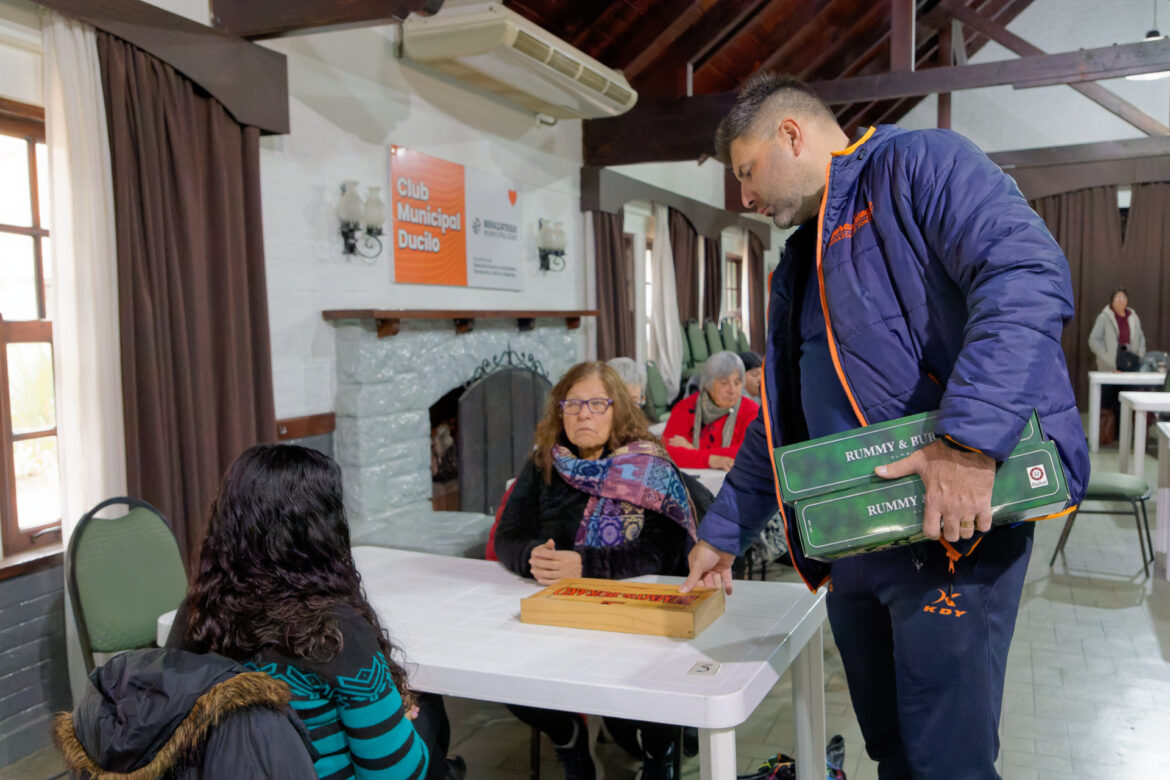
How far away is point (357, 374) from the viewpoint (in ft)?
13.7

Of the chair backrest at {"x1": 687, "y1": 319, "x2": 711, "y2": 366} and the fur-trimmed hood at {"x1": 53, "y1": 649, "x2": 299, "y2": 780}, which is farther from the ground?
the chair backrest at {"x1": 687, "y1": 319, "x2": 711, "y2": 366}

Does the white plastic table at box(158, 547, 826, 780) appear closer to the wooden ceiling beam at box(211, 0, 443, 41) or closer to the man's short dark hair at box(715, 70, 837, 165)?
the man's short dark hair at box(715, 70, 837, 165)

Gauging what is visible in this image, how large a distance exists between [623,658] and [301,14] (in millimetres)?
2762

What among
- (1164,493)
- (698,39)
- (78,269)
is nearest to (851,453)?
(78,269)

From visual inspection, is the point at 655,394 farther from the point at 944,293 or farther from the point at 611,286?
the point at 944,293

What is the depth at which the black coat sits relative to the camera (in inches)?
82.8

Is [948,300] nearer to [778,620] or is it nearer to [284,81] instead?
[778,620]

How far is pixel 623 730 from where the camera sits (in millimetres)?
2436

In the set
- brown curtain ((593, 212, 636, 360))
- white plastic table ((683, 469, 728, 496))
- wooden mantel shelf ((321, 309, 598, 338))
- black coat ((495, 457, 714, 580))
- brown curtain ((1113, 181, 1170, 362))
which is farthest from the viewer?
brown curtain ((1113, 181, 1170, 362))

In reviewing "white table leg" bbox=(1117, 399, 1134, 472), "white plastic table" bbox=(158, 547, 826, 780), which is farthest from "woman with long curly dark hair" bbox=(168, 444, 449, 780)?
"white table leg" bbox=(1117, 399, 1134, 472)

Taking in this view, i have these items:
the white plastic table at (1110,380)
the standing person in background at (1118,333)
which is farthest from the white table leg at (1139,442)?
the standing person in background at (1118,333)

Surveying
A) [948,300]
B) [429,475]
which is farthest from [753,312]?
[948,300]

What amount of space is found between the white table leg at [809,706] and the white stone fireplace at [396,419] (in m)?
2.33

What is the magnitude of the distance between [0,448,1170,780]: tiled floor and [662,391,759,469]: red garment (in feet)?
3.11
